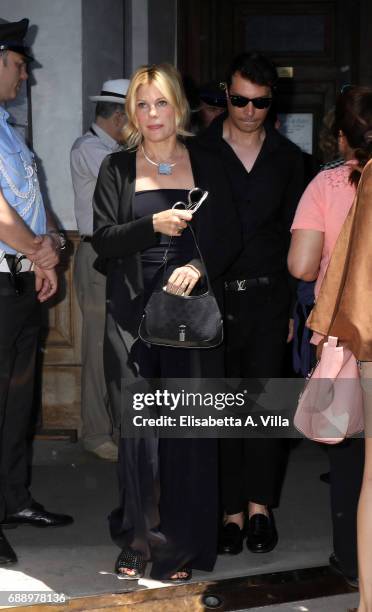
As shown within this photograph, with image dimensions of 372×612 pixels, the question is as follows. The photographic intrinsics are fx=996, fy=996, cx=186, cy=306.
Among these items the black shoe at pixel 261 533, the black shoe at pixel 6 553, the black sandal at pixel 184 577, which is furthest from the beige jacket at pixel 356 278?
the black shoe at pixel 6 553

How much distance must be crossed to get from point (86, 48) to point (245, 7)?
1250 mm

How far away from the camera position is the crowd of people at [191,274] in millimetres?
3691

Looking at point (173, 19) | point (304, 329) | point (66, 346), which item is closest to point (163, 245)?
point (304, 329)

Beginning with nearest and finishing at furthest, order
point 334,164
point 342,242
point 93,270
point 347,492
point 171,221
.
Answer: point 342,242, point 171,221, point 334,164, point 347,492, point 93,270

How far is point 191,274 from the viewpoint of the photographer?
3.63m

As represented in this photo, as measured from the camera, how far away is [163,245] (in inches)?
149

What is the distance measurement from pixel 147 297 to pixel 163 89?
0.79m

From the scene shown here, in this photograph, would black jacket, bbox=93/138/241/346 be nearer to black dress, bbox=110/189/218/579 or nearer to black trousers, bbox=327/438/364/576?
black dress, bbox=110/189/218/579

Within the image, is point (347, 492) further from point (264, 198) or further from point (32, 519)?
point (32, 519)

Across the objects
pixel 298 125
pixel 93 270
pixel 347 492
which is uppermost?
pixel 298 125

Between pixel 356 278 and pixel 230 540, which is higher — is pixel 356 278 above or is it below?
above

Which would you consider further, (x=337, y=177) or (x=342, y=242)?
(x=337, y=177)

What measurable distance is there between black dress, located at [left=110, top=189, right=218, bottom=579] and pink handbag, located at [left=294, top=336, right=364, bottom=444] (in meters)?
0.68

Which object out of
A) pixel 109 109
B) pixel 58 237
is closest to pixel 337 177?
pixel 58 237
